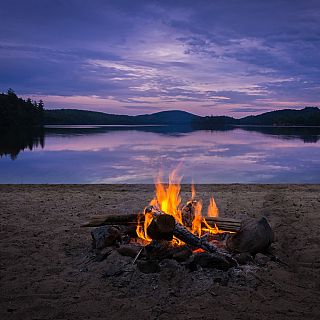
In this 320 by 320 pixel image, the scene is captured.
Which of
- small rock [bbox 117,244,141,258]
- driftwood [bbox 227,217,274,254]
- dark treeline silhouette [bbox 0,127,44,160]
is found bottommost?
dark treeline silhouette [bbox 0,127,44,160]

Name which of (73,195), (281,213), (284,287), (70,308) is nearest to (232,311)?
(284,287)

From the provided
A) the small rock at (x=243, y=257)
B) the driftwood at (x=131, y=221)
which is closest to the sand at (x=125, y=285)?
the small rock at (x=243, y=257)

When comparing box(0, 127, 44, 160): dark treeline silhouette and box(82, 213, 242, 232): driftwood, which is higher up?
box(82, 213, 242, 232): driftwood

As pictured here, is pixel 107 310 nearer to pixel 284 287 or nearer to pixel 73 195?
pixel 284 287

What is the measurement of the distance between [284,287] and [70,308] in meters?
3.44

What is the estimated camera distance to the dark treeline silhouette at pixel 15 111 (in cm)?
10150

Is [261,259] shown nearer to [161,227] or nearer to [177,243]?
[177,243]

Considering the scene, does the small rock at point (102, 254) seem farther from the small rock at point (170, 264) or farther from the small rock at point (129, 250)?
the small rock at point (170, 264)

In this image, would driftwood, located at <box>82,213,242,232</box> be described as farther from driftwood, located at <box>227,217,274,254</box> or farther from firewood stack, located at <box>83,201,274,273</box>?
driftwood, located at <box>227,217,274,254</box>

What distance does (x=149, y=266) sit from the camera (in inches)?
229

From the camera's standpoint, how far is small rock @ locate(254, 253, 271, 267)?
6.31 metres

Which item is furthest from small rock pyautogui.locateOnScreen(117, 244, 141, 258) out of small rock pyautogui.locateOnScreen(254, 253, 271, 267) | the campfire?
small rock pyautogui.locateOnScreen(254, 253, 271, 267)

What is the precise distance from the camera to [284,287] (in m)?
5.70

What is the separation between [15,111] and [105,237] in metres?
108
